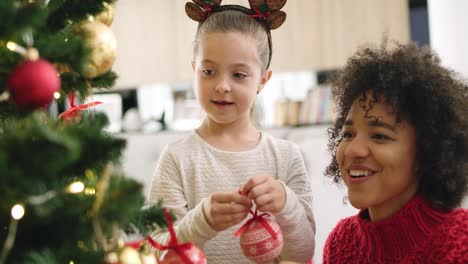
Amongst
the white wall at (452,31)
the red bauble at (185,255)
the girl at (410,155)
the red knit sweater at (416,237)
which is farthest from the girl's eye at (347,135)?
the white wall at (452,31)

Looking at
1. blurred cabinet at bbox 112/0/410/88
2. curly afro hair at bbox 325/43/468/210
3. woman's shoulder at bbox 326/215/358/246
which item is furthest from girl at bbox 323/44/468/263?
blurred cabinet at bbox 112/0/410/88

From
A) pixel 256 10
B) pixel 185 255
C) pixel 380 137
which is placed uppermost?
pixel 256 10

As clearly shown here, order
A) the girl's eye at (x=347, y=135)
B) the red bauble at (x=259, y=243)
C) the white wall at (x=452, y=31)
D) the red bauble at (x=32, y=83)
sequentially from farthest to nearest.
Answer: the white wall at (x=452, y=31) → the girl's eye at (x=347, y=135) → the red bauble at (x=259, y=243) → the red bauble at (x=32, y=83)

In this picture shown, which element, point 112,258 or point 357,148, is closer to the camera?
point 112,258

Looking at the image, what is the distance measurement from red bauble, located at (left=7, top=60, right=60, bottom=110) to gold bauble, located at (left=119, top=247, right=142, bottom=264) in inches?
7.3

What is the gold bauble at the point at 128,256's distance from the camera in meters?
0.54

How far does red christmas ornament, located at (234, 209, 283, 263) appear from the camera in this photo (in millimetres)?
811

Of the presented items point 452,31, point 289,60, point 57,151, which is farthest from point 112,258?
point 289,60

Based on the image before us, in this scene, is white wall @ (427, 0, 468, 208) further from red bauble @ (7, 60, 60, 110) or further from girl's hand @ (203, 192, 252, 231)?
red bauble @ (7, 60, 60, 110)

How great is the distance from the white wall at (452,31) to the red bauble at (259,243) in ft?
6.49

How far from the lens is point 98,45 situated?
0.62 meters

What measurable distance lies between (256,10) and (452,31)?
5.77ft

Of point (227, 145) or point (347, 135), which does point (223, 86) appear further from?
point (347, 135)

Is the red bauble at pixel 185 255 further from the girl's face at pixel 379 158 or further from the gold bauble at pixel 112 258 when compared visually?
the girl's face at pixel 379 158
